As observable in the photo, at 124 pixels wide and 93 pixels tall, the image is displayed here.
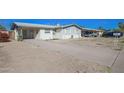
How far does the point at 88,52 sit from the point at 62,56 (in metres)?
0.90

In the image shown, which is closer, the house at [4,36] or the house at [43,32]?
the house at [4,36]

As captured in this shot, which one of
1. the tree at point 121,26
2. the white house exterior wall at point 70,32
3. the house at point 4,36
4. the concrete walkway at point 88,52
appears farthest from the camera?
the white house exterior wall at point 70,32

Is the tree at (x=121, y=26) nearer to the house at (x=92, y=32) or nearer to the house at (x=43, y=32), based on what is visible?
the house at (x=92, y=32)

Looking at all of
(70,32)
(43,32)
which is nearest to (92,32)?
(70,32)

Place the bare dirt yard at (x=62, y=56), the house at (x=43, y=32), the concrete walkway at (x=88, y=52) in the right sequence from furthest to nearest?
1. the house at (x=43, y=32)
2. the concrete walkway at (x=88, y=52)
3. the bare dirt yard at (x=62, y=56)

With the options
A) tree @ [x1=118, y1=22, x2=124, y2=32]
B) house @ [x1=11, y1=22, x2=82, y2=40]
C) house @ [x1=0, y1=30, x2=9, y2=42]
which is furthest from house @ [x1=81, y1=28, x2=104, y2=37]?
house @ [x1=0, y1=30, x2=9, y2=42]

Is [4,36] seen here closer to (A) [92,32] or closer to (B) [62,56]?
(B) [62,56]

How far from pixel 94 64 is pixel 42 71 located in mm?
1668

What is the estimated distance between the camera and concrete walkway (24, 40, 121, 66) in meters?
6.14

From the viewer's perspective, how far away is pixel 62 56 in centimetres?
651

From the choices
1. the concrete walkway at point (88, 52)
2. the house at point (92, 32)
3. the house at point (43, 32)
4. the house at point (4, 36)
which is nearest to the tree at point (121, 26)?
the house at point (92, 32)

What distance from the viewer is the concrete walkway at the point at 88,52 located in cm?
614
